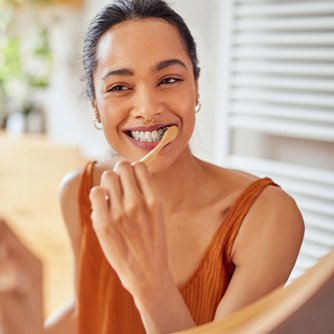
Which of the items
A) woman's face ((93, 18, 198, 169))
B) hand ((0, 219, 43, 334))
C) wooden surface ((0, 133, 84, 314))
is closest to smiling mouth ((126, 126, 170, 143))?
woman's face ((93, 18, 198, 169))

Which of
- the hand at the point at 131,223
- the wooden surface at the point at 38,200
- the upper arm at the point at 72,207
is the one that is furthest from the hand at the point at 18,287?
the wooden surface at the point at 38,200

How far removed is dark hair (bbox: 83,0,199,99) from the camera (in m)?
0.33

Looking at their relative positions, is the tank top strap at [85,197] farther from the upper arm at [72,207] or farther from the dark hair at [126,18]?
the dark hair at [126,18]

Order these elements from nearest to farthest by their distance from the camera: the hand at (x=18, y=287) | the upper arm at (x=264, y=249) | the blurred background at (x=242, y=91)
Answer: the hand at (x=18, y=287), the upper arm at (x=264, y=249), the blurred background at (x=242, y=91)

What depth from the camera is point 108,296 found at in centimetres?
42

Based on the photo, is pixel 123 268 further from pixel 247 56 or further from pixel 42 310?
pixel 247 56

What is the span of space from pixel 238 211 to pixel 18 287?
0.18m

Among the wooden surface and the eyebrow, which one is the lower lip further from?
the wooden surface

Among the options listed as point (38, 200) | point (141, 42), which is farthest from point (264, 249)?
point (38, 200)

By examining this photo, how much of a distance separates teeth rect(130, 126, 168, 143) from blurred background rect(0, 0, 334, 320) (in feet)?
0.22

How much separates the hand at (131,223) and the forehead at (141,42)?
0.08m

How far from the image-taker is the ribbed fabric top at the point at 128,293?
368 mm

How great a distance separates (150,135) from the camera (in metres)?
0.33

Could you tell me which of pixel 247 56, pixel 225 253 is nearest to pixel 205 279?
pixel 225 253
